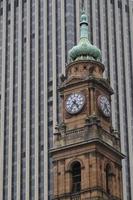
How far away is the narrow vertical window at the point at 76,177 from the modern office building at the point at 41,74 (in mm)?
54325

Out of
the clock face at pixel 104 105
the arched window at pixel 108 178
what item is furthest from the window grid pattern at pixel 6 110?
the arched window at pixel 108 178

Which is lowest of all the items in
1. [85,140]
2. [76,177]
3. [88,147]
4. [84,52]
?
[76,177]

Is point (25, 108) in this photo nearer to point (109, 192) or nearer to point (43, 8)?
point (43, 8)

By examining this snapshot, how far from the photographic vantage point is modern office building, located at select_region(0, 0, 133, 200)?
155500 mm

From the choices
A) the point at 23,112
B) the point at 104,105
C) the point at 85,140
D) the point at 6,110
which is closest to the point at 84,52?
the point at 104,105

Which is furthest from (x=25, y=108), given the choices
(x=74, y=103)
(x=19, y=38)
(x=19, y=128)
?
(x=74, y=103)

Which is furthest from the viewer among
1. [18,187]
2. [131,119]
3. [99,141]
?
[131,119]

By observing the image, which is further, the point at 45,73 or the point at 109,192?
the point at 45,73

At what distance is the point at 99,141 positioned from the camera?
313 feet

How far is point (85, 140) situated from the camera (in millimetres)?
95562

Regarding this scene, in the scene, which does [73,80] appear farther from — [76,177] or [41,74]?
[41,74]

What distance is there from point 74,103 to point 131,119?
6674 centimetres

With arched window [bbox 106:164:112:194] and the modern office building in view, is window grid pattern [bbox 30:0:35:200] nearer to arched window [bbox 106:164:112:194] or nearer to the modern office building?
the modern office building

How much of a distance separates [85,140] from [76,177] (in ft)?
12.4
